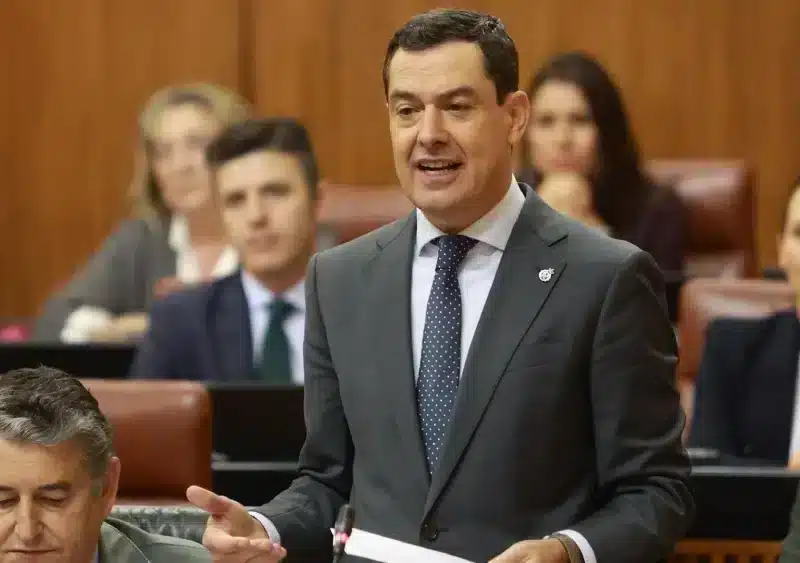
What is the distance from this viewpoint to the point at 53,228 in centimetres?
572

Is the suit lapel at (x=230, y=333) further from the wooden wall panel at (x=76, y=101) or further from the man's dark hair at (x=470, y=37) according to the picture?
the wooden wall panel at (x=76, y=101)

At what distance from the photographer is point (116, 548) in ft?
6.02

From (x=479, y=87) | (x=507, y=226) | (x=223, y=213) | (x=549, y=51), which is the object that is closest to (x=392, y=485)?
(x=507, y=226)

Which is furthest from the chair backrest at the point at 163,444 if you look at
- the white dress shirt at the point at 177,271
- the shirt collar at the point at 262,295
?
the white dress shirt at the point at 177,271

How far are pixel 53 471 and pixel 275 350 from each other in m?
1.63

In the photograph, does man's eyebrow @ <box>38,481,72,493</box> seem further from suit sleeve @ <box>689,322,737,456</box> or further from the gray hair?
suit sleeve @ <box>689,322,737,456</box>

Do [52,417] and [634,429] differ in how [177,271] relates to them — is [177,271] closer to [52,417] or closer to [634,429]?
[52,417]

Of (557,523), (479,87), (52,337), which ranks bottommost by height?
(52,337)

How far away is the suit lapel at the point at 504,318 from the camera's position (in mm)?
1693

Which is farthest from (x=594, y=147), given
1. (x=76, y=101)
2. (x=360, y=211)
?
(x=76, y=101)

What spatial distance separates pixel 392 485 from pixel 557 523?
198 mm

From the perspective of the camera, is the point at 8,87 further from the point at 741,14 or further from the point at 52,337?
the point at 741,14

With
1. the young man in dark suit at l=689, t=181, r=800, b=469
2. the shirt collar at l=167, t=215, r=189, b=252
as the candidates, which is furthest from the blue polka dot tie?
the shirt collar at l=167, t=215, r=189, b=252

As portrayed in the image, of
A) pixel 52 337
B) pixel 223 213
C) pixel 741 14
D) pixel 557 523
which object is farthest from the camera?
pixel 741 14
